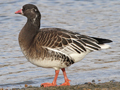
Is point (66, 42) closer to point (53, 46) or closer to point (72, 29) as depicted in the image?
point (53, 46)

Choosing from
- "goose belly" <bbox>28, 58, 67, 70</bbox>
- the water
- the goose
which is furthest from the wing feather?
the water

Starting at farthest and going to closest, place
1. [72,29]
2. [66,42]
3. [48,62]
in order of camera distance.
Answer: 1. [72,29]
2. [66,42]
3. [48,62]

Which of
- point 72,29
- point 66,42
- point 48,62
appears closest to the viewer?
point 48,62

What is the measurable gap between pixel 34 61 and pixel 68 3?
9.89m

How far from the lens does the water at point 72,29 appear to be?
9.56 m

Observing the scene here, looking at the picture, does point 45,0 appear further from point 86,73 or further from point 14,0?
point 86,73

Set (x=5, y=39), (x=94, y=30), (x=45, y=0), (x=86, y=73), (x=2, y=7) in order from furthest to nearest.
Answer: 1. (x=45, y=0)
2. (x=2, y=7)
3. (x=94, y=30)
4. (x=5, y=39)
5. (x=86, y=73)

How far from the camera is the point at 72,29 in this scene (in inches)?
532

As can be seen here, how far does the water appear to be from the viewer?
956 cm

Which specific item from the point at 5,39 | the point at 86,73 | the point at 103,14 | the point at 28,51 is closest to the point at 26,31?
the point at 28,51

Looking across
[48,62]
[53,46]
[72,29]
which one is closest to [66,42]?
[53,46]

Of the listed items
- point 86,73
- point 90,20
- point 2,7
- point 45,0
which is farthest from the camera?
point 45,0

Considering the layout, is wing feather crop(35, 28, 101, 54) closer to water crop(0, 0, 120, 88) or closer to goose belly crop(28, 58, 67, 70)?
goose belly crop(28, 58, 67, 70)

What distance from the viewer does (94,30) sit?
13.5 m
